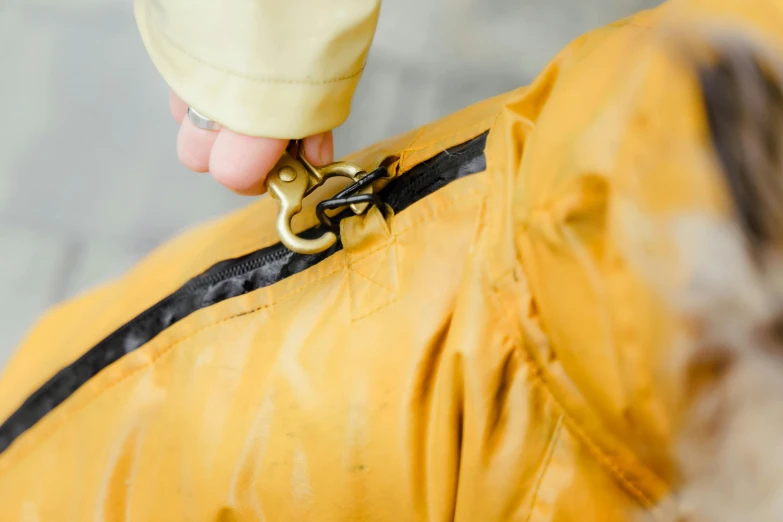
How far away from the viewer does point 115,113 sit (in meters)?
0.83

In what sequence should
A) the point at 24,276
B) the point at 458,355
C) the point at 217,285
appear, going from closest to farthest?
the point at 458,355
the point at 217,285
the point at 24,276

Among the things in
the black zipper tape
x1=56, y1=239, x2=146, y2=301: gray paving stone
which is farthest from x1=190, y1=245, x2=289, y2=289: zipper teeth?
x1=56, y1=239, x2=146, y2=301: gray paving stone

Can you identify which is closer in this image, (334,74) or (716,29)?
(716,29)

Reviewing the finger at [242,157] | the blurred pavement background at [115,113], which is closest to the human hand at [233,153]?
→ the finger at [242,157]

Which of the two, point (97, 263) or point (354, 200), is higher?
point (97, 263)

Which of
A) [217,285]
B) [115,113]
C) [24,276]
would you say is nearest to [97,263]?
[24,276]

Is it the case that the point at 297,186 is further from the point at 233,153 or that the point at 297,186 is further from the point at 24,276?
the point at 24,276

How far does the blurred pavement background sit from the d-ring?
1.55 ft

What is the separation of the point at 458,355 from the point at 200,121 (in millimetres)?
209

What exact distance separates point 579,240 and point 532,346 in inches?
2.7

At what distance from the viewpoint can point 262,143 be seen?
346 mm

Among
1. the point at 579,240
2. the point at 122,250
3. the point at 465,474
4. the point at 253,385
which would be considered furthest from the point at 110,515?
the point at 122,250

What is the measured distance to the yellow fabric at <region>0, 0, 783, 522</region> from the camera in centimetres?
19

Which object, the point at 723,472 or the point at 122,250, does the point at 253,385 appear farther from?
the point at 122,250
